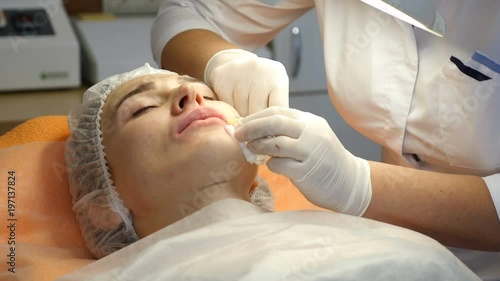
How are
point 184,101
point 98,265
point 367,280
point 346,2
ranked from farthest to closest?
1. point 346,2
2. point 184,101
3. point 98,265
4. point 367,280

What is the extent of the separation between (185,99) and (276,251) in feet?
1.49

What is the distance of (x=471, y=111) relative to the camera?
1549mm

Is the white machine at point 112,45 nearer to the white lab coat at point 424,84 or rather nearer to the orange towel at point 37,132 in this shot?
the orange towel at point 37,132

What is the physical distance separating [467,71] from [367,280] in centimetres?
54

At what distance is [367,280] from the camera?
128cm

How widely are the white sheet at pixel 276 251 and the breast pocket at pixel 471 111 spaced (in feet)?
0.86

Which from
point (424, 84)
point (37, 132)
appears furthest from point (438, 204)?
point (37, 132)

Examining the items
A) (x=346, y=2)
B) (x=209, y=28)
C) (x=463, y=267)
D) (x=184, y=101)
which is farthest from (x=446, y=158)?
(x=209, y=28)

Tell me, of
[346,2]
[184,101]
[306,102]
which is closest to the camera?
[184,101]

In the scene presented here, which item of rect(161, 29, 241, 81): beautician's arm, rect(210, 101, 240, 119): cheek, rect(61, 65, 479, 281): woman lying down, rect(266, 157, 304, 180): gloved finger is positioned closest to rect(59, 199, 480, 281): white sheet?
rect(61, 65, 479, 281): woman lying down

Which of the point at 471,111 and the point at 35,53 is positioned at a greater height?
the point at 471,111

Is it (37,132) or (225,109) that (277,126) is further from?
(37,132)

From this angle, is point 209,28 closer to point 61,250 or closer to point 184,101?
point 184,101

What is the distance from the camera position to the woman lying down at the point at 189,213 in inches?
51.7
